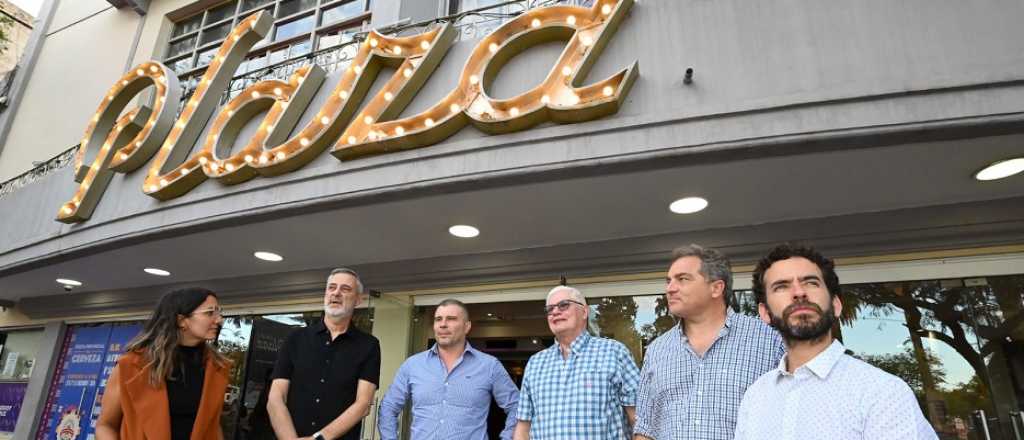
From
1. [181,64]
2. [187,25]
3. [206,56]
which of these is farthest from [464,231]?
[187,25]

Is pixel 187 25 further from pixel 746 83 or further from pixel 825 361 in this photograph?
pixel 825 361

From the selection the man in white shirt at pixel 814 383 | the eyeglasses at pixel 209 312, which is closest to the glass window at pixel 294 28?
the eyeglasses at pixel 209 312

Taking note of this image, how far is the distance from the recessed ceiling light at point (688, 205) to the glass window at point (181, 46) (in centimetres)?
872

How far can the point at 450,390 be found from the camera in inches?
123

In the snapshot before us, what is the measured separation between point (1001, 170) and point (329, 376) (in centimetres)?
422

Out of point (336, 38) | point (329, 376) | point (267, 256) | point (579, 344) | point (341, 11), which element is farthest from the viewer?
point (341, 11)

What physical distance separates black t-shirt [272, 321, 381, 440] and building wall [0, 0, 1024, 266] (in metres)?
1.15

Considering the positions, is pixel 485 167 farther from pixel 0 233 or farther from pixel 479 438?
pixel 0 233

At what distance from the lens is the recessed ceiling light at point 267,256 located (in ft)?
17.7

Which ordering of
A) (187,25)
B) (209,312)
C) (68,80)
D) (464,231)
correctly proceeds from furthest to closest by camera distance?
(68,80), (187,25), (464,231), (209,312)

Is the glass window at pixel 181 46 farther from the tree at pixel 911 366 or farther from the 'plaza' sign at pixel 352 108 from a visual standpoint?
the tree at pixel 911 366

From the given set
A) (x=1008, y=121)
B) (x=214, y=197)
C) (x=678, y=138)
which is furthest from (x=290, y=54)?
(x=1008, y=121)

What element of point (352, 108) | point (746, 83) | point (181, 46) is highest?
point (181, 46)

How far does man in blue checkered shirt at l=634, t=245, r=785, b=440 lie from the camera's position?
2.00m
